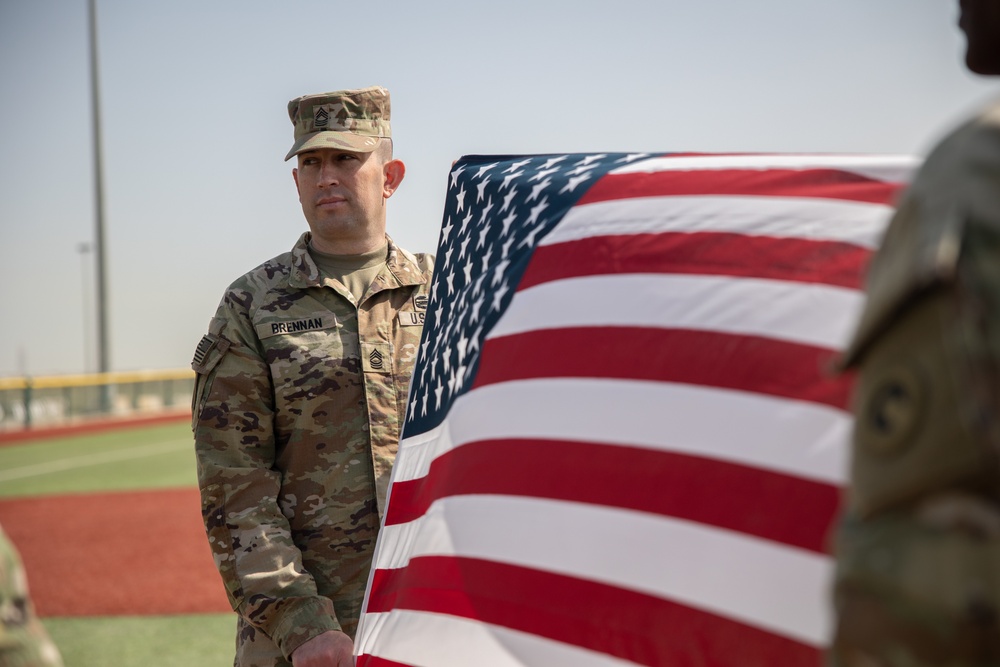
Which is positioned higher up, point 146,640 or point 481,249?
point 481,249

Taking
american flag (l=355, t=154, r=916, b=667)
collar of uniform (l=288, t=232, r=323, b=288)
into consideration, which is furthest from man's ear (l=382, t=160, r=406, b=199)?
american flag (l=355, t=154, r=916, b=667)

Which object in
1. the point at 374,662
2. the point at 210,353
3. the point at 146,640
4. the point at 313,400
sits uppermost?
the point at 210,353

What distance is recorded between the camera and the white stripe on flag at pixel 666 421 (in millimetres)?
1426

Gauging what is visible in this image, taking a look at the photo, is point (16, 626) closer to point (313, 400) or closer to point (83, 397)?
point (313, 400)

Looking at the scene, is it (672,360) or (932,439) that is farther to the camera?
(672,360)

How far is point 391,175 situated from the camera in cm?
300

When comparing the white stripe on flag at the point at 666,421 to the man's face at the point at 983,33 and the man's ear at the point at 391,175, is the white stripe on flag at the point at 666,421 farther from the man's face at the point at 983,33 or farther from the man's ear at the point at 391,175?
the man's ear at the point at 391,175

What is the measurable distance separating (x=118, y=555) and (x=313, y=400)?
22.5 feet

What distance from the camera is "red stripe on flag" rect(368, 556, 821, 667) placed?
1.40 metres

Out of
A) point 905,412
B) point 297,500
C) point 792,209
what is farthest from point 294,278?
point 905,412

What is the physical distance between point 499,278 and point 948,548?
133 centimetres

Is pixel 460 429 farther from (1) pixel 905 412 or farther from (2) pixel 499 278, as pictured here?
(1) pixel 905 412

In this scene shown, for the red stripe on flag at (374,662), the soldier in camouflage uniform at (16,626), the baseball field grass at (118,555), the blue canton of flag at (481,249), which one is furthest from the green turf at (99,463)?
the soldier in camouflage uniform at (16,626)

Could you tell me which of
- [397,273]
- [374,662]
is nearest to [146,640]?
[397,273]
